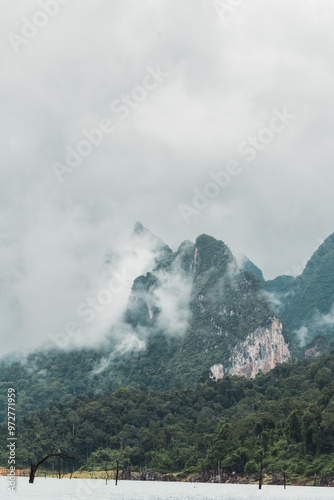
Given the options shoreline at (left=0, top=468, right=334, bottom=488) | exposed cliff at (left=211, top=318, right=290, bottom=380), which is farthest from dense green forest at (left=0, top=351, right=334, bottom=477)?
exposed cliff at (left=211, top=318, right=290, bottom=380)

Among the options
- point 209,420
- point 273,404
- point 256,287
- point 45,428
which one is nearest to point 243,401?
point 209,420

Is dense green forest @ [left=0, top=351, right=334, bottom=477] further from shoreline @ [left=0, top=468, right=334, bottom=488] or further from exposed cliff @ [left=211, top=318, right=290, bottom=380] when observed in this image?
exposed cliff @ [left=211, top=318, right=290, bottom=380]

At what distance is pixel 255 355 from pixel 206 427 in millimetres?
61953

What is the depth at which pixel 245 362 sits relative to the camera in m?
183

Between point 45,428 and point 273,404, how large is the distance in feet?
149

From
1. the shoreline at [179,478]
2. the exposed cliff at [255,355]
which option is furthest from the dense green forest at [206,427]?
the exposed cliff at [255,355]

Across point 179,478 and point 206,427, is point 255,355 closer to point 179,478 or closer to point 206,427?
point 206,427

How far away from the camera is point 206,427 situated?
124m

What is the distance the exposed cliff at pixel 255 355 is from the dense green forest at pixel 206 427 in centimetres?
2300

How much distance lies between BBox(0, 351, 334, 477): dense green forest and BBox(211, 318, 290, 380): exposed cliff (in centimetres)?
2300

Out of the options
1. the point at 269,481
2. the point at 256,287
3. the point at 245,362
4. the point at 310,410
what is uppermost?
the point at 256,287

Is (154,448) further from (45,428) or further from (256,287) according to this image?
(256,287)

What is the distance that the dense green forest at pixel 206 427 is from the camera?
301 ft

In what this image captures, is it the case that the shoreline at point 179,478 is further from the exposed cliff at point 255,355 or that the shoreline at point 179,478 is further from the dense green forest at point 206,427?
the exposed cliff at point 255,355
